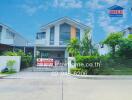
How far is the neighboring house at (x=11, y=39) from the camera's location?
39875mm

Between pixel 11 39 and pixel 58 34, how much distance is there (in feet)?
26.7

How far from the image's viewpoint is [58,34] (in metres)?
40.3

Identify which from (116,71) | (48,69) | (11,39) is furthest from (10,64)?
(11,39)

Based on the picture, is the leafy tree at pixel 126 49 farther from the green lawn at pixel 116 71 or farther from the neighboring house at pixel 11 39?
the neighboring house at pixel 11 39

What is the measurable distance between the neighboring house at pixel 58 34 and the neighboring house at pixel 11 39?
12.4 ft

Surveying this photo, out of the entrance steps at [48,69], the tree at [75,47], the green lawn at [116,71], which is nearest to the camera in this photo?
the green lawn at [116,71]

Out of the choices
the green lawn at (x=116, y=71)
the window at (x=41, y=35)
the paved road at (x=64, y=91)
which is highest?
the window at (x=41, y=35)

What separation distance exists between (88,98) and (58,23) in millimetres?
30975

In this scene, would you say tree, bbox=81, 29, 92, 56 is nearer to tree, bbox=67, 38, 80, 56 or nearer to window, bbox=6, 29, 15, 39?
tree, bbox=67, 38, 80, 56

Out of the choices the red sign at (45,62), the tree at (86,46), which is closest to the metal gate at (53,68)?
the red sign at (45,62)

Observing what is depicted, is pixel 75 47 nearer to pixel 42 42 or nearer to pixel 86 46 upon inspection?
pixel 86 46

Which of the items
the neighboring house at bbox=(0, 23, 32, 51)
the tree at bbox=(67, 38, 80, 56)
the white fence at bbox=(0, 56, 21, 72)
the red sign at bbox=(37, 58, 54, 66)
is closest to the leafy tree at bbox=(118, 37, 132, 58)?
the tree at bbox=(67, 38, 80, 56)

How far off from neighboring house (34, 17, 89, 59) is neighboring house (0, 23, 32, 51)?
3781mm

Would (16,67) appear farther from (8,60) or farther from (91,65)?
(91,65)
